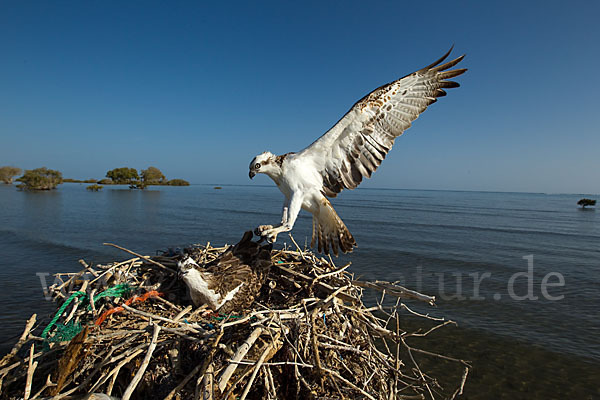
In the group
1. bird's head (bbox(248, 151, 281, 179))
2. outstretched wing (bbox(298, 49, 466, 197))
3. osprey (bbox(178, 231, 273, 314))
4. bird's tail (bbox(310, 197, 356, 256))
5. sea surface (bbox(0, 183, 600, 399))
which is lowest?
sea surface (bbox(0, 183, 600, 399))

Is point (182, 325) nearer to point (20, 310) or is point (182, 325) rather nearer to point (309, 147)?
point (309, 147)

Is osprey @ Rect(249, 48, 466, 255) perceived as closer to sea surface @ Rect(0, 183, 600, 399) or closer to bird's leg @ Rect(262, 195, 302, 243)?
bird's leg @ Rect(262, 195, 302, 243)

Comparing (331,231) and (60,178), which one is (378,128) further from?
(60,178)

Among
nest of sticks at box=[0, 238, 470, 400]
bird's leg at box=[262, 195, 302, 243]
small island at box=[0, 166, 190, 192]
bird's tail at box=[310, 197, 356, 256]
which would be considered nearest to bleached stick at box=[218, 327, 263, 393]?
nest of sticks at box=[0, 238, 470, 400]

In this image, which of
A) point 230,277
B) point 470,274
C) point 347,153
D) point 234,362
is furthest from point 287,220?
point 470,274

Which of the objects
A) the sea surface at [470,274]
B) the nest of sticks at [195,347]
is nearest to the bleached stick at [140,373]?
the nest of sticks at [195,347]

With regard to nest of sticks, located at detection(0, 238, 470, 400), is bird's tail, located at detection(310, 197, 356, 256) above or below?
above

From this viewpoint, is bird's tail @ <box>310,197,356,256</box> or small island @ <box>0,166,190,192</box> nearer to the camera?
bird's tail @ <box>310,197,356,256</box>

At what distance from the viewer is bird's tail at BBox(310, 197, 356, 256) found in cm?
373

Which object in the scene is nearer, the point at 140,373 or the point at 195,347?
the point at 140,373

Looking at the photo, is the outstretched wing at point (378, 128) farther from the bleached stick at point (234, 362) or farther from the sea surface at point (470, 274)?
the sea surface at point (470, 274)

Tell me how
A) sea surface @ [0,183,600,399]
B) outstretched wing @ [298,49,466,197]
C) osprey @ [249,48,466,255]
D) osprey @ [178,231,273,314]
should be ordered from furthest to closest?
sea surface @ [0,183,600,399]
outstretched wing @ [298,49,466,197]
osprey @ [249,48,466,255]
osprey @ [178,231,273,314]

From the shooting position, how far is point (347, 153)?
3.88 m

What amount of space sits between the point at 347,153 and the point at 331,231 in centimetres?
97
